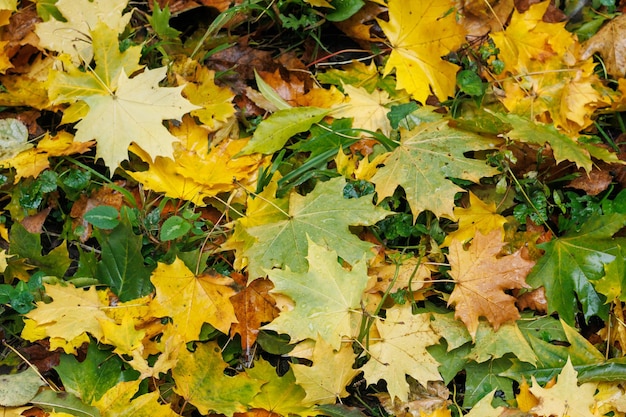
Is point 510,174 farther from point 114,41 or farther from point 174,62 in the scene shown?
point 114,41

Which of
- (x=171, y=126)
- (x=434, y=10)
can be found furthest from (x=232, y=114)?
(x=434, y=10)

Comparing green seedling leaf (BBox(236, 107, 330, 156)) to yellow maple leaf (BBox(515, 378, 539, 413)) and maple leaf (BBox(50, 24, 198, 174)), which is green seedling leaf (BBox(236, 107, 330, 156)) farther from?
yellow maple leaf (BBox(515, 378, 539, 413))

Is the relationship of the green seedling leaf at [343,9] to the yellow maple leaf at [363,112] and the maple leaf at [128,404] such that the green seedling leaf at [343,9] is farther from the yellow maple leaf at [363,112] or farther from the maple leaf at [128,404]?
the maple leaf at [128,404]

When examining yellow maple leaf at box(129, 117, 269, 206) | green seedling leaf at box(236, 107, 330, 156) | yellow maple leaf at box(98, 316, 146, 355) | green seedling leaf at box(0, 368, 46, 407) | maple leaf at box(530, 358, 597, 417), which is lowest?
green seedling leaf at box(0, 368, 46, 407)

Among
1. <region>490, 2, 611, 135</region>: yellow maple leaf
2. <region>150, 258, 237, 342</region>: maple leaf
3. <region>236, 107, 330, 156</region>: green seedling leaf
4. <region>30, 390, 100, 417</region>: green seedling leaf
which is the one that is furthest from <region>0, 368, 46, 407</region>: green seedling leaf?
<region>490, 2, 611, 135</region>: yellow maple leaf

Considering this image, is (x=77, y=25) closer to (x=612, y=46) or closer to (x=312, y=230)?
(x=312, y=230)

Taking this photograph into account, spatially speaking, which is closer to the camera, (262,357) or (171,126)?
(262,357)
